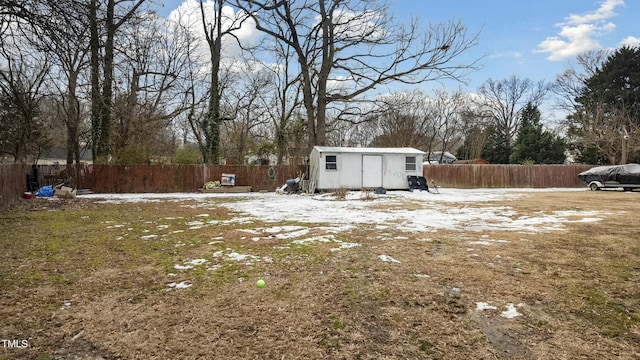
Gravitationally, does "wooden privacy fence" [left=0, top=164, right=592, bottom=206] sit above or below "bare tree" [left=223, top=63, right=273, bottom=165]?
below

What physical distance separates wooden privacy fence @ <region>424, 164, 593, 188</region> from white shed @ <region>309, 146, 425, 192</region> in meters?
4.90

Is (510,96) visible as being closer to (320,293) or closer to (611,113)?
(611,113)

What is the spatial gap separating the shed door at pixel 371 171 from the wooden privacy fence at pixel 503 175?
6.06 m

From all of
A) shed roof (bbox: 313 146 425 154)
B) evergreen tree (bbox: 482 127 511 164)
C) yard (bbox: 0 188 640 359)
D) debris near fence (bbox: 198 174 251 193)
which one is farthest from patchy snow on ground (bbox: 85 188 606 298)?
evergreen tree (bbox: 482 127 511 164)

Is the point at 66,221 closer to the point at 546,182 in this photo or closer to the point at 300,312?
the point at 300,312

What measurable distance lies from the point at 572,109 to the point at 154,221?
1400 inches

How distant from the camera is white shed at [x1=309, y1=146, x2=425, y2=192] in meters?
16.1

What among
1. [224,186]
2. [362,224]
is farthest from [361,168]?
[362,224]

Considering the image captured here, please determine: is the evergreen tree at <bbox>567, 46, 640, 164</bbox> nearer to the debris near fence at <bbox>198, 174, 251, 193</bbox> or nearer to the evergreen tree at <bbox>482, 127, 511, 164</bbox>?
the evergreen tree at <bbox>482, 127, 511, 164</bbox>

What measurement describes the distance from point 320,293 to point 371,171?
1358cm

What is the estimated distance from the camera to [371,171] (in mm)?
16703

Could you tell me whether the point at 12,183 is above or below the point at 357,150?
below

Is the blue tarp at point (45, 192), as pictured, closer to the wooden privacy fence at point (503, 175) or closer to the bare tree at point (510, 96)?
the wooden privacy fence at point (503, 175)

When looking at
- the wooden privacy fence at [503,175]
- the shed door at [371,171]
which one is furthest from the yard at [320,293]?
the wooden privacy fence at [503,175]
